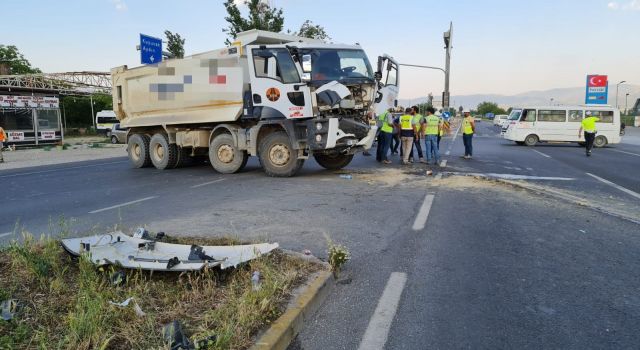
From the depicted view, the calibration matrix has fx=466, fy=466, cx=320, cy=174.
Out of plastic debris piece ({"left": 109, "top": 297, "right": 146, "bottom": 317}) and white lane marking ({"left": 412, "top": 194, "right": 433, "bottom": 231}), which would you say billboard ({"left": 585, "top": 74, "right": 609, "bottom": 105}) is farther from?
plastic debris piece ({"left": 109, "top": 297, "right": 146, "bottom": 317})

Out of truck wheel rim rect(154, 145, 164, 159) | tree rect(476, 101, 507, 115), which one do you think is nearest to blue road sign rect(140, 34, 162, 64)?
truck wheel rim rect(154, 145, 164, 159)

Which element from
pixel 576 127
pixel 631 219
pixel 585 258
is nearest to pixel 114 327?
pixel 585 258

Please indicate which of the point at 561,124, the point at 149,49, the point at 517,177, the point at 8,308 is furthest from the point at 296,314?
the point at 561,124

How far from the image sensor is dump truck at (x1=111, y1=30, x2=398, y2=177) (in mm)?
10086

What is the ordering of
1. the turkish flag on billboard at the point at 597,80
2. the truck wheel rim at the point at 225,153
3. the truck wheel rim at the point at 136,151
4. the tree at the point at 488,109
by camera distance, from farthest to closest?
the tree at the point at 488,109 → the turkish flag on billboard at the point at 597,80 → the truck wheel rim at the point at 136,151 → the truck wheel rim at the point at 225,153

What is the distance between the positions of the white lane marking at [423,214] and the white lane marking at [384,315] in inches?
76.9

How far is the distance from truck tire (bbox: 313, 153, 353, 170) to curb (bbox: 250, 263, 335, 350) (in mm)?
8570

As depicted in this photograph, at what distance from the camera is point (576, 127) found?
23.0 meters

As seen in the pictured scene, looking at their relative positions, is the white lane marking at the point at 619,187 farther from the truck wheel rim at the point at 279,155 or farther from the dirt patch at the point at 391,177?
the truck wheel rim at the point at 279,155

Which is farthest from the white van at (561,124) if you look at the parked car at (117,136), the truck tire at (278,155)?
the parked car at (117,136)

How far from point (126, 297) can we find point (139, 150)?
1232 centimetres

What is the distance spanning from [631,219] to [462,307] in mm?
4467

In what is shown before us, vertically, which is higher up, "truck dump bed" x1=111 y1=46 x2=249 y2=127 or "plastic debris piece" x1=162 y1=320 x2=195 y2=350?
"truck dump bed" x1=111 y1=46 x2=249 y2=127

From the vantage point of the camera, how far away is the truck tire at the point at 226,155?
11.9m
